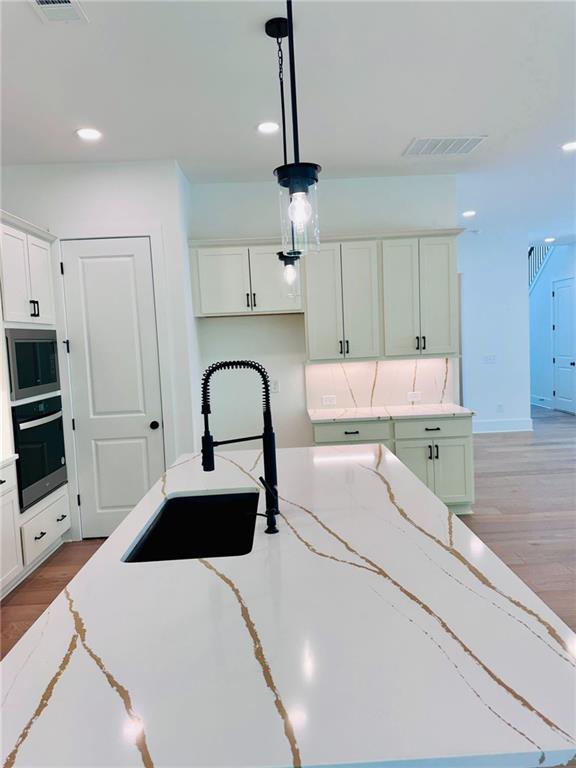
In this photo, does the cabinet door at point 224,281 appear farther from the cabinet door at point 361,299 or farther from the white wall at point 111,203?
the cabinet door at point 361,299

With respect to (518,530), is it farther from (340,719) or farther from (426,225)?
(340,719)

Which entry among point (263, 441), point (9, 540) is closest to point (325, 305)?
point (263, 441)

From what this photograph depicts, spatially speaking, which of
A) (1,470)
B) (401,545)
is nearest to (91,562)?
(401,545)

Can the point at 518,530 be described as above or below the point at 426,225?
below

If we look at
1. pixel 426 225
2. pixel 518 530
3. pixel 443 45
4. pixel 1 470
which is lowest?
pixel 518 530

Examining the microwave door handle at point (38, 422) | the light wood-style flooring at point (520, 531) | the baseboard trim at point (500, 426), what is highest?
the microwave door handle at point (38, 422)

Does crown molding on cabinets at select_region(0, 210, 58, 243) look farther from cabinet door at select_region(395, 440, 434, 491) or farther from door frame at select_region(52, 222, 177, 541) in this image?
cabinet door at select_region(395, 440, 434, 491)

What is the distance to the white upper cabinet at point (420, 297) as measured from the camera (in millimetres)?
4070

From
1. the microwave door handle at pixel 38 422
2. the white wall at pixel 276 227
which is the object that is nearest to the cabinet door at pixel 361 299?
the white wall at pixel 276 227

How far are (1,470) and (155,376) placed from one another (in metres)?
1.26

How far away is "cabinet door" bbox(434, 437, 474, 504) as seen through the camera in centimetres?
397

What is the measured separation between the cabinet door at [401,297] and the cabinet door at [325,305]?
0.39 metres

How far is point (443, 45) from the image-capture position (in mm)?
2381

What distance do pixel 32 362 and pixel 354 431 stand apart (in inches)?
95.5
